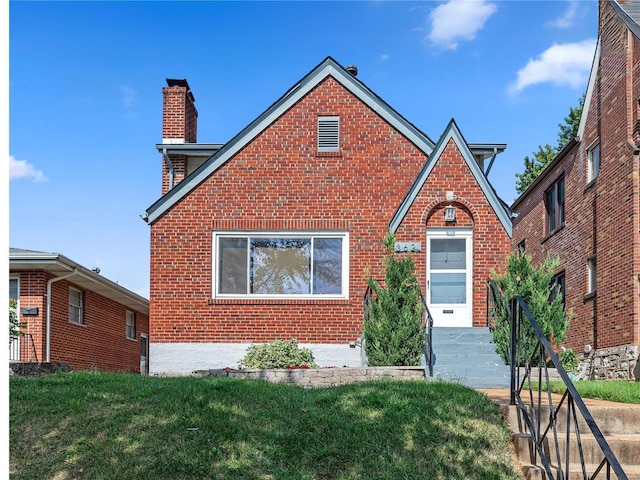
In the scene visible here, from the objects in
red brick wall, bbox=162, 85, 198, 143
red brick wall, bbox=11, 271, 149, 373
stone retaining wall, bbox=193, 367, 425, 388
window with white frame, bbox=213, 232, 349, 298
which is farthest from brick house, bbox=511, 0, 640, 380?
red brick wall, bbox=11, 271, 149, 373

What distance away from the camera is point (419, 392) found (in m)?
8.34

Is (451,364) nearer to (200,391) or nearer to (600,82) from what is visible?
(200,391)

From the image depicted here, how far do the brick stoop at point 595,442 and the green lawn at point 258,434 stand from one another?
0.44 feet

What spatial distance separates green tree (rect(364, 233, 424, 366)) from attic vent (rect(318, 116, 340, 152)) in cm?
389

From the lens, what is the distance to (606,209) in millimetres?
18547

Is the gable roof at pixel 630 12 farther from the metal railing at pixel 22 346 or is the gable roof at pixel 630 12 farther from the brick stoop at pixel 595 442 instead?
the metal railing at pixel 22 346

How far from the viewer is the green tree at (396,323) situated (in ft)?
41.7

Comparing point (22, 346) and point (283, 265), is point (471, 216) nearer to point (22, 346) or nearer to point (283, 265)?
point (283, 265)

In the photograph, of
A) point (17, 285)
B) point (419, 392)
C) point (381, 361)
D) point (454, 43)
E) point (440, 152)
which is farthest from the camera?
point (17, 285)

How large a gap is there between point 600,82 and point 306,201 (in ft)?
29.3

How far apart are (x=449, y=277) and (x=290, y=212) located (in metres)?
3.56

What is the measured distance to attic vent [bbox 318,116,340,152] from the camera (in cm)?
1619

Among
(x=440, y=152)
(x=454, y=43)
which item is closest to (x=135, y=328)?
(x=440, y=152)

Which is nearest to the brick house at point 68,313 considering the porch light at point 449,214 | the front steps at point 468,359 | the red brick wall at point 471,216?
the red brick wall at point 471,216
